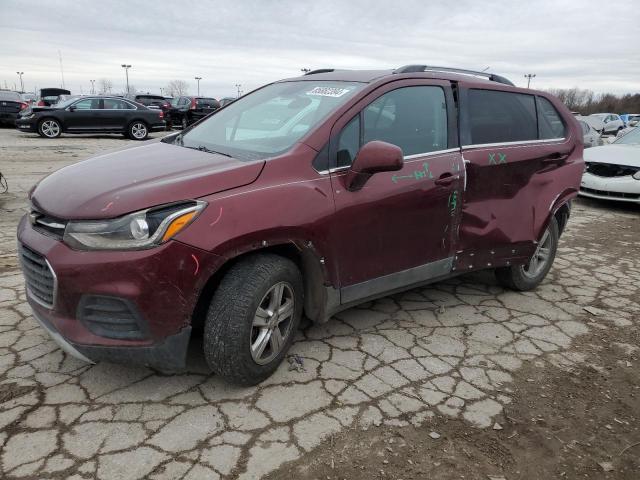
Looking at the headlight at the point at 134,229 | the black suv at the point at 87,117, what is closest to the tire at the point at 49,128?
the black suv at the point at 87,117

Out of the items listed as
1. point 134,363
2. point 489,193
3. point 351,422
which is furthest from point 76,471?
point 489,193

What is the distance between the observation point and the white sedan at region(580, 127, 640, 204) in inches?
329

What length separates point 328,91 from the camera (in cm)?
332

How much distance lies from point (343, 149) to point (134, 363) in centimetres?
164

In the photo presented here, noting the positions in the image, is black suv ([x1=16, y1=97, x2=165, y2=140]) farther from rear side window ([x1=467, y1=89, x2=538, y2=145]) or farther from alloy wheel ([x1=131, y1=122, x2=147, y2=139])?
rear side window ([x1=467, y1=89, x2=538, y2=145])

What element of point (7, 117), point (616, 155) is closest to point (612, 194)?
point (616, 155)

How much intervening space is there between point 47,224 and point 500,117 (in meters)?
3.25

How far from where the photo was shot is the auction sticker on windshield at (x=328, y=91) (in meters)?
3.21

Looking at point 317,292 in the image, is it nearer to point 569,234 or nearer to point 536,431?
point 536,431

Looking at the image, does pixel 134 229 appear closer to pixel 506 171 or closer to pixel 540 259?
pixel 506 171

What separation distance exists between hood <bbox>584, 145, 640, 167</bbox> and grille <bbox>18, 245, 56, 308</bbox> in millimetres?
8892

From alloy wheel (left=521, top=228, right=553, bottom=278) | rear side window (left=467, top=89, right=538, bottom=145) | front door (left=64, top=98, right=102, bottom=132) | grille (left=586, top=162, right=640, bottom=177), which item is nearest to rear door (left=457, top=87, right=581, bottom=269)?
rear side window (left=467, top=89, right=538, bottom=145)

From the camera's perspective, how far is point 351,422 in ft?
8.48

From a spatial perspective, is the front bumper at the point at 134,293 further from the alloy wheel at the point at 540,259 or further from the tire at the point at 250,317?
the alloy wheel at the point at 540,259
